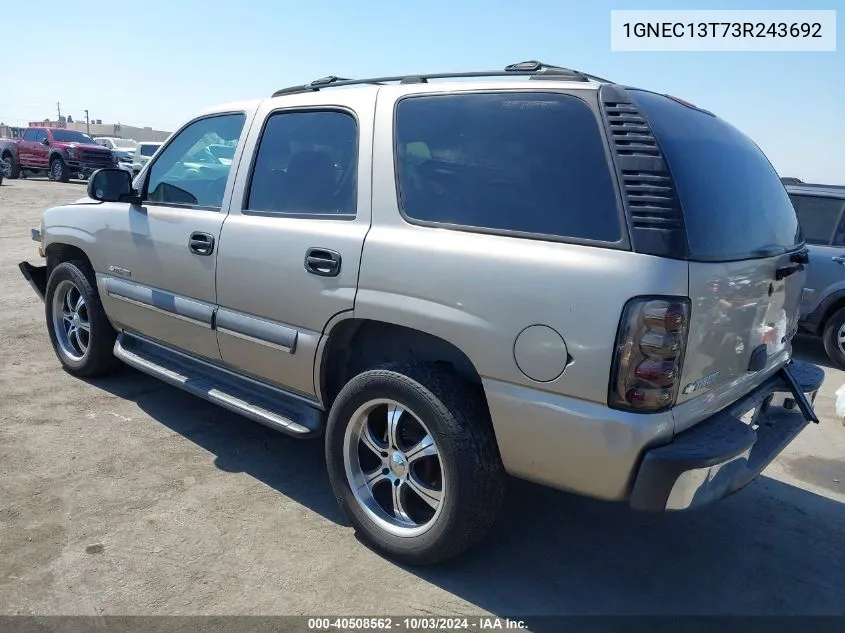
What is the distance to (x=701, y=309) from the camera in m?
2.36

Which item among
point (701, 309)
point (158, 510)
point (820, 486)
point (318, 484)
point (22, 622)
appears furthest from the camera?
point (820, 486)

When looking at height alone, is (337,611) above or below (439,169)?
below

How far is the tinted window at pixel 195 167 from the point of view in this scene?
3857mm

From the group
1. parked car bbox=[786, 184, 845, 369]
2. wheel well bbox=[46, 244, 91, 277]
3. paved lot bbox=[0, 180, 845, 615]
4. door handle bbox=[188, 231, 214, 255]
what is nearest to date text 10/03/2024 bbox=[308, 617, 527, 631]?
paved lot bbox=[0, 180, 845, 615]

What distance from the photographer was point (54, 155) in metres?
24.5

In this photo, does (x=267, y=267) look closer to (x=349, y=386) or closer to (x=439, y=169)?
(x=349, y=386)

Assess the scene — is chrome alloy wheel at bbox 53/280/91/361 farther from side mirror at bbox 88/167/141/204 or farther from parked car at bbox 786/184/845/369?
parked car at bbox 786/184/845/369

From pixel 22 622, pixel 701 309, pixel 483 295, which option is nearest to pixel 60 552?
pixel 22 622

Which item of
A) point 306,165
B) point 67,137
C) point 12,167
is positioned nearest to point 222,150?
point 306,165

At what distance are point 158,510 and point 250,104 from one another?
2.22m

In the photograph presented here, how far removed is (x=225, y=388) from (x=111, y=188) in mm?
1529

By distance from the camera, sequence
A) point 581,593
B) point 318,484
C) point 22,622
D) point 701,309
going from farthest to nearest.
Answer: point 318,484 → point 581,593 → point 22,622 → point 701,309

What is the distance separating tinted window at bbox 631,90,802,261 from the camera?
2.42 m

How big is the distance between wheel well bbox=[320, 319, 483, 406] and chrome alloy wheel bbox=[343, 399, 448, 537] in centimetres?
29
